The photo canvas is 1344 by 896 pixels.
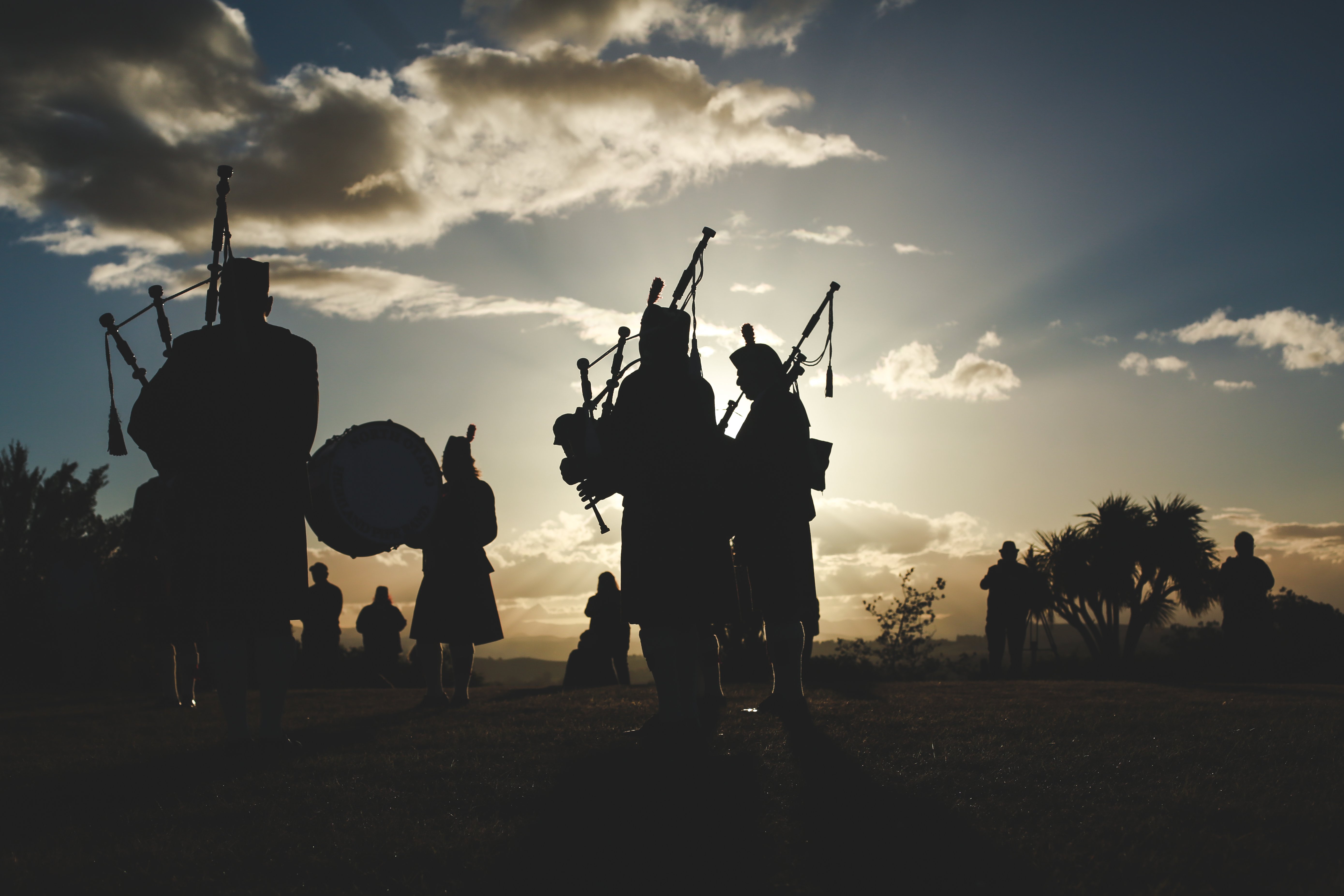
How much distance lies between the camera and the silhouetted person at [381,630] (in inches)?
543

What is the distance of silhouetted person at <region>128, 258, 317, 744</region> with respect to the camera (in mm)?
4293

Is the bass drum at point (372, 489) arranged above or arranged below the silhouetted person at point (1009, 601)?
above

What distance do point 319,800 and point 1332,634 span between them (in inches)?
906

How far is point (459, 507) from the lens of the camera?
25.4ft

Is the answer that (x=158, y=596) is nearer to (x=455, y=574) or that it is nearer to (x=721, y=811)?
(x=455, y=574)

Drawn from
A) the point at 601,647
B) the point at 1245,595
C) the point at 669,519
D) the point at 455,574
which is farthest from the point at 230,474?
the point at 1245,595

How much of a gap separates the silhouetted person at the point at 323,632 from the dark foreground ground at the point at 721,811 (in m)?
8.27

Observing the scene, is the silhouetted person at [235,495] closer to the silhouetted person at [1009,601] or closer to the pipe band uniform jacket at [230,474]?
the pipe band uniform jacket at [230,474]

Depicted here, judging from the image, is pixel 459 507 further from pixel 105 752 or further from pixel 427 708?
pixel 105 752

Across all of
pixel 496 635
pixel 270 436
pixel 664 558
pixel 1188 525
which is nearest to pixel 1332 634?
pixel 1188 525

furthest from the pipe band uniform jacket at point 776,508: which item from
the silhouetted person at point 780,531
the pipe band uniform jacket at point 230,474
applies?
the pipe band uniform jacket at point 230,474

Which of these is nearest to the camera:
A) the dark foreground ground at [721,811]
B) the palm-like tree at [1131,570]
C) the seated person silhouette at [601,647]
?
the dark foreground ground at [721,811]

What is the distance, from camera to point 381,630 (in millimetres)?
13812

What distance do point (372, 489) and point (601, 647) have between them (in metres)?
6.34
